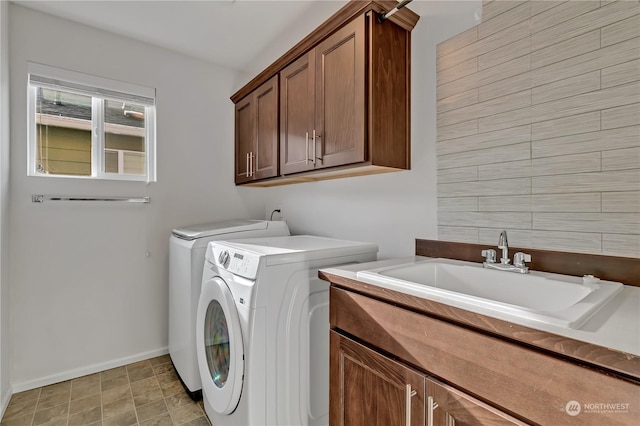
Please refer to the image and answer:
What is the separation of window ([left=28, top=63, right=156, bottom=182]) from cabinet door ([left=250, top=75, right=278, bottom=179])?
0.90 m

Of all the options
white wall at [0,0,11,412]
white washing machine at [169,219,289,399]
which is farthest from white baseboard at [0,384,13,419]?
white washing machine at [169,219,289,399]

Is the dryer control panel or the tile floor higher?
the dryer control panel

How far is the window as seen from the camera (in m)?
2.12

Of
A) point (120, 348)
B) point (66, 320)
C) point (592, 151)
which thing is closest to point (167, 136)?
point (66, 320)

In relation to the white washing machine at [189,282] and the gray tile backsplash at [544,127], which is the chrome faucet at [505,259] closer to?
the gray tile backsplash at [544,127]

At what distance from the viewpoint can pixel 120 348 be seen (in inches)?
92.1

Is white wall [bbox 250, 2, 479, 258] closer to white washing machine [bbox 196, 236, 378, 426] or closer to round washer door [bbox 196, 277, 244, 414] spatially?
white washing machine [bbox 196, 236, 378, 426]

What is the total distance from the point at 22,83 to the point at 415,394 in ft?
9.43

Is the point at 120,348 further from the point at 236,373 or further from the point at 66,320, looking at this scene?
the point at 236,373

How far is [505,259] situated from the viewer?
112cm

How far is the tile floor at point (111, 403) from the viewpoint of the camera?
1713 millimetres

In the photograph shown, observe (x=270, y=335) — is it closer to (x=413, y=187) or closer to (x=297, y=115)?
(x=413, y=187)

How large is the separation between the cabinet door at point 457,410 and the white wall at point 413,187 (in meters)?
0.80

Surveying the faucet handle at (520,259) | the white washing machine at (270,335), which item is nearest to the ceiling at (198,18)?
the white washing machine at (270,335)
